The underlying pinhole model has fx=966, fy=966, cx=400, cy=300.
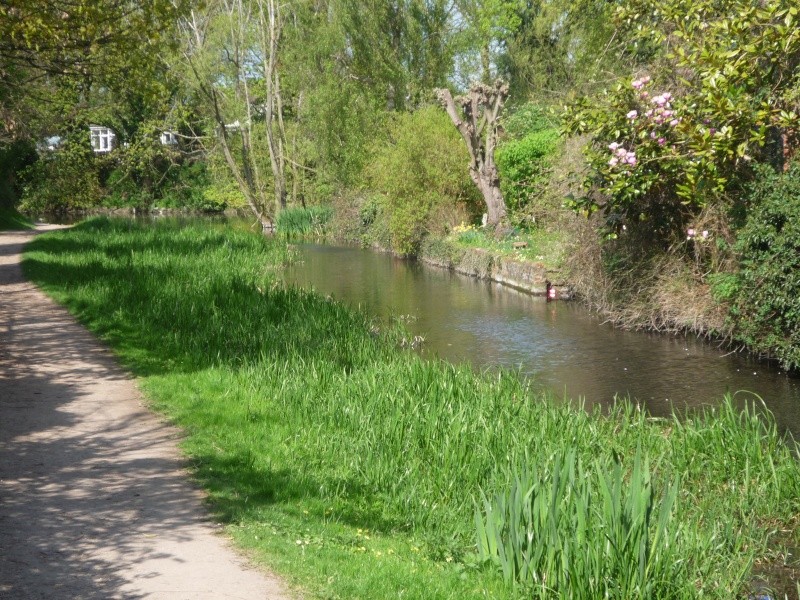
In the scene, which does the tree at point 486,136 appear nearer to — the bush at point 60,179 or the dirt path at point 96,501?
the dirt path at point 96,501

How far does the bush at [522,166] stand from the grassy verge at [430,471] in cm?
1513

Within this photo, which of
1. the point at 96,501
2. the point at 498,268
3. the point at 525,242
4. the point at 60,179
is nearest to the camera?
the point at 96,501

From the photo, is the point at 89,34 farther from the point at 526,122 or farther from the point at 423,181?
the point at 526,122

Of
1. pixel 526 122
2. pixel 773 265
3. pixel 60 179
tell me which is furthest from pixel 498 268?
pixel 60 179

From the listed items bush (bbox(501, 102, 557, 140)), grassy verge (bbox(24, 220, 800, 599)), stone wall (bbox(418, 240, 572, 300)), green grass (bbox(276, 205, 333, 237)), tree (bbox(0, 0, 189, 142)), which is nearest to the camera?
grassy verge (bbox(24, 220, 800, 599))

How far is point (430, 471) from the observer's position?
7.59 metres

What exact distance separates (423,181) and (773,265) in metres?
19.1

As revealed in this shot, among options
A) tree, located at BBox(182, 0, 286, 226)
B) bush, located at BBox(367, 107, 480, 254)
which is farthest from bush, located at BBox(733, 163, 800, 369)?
tree, located at BBox(182, 0, 286, 226)

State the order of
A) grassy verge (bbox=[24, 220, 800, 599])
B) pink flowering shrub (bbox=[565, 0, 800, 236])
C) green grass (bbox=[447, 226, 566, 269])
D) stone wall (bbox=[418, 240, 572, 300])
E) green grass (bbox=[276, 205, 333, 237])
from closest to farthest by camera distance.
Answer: grassy verge (bbox=[24, 220, 800, 599]), pink flowering shrub (bbox=[565, 0, 800, 236]), stone wall (bbox=[418, 240, 572, 300]), green grass (bbox=[447, 226, 566, 269]), green grass (bbox=[276, 205, 333, 237])

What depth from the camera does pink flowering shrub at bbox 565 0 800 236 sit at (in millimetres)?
12133

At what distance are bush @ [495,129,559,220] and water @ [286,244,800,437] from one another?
497cm

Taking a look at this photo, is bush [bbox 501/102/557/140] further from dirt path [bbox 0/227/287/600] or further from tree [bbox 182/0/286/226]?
dirt path [bbox 0/227/287/600]

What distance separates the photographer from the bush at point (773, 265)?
493 inches

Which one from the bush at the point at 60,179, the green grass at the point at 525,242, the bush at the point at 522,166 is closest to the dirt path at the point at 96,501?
the green grass at the point at 525,242
